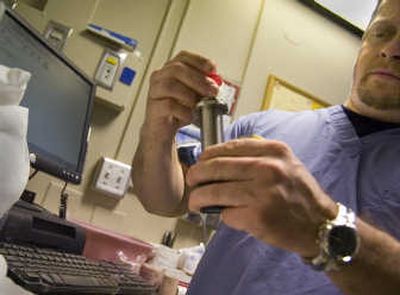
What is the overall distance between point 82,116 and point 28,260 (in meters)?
0.69

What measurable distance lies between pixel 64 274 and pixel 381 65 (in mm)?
Answer: 749

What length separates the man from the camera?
0.46 metres

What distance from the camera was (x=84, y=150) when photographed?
4.05 feet

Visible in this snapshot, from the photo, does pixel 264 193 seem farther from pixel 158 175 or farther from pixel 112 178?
pixel 112 178

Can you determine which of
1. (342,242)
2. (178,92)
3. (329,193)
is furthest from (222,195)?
(329,193)

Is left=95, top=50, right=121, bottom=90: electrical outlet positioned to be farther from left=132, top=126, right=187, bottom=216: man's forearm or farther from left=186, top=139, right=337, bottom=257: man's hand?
left=186, top=139, right=337, bottom=257: man's hand

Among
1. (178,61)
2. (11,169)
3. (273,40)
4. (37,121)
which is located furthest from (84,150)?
(273,40)

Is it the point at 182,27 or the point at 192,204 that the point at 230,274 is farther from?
the point at 182,27

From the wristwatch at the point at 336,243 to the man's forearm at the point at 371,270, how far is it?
0.05 ft

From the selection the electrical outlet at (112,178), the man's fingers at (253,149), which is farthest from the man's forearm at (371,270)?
the electrical outlet at (112,178)

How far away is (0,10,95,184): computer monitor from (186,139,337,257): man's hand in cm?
57

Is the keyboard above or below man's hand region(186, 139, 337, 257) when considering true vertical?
below

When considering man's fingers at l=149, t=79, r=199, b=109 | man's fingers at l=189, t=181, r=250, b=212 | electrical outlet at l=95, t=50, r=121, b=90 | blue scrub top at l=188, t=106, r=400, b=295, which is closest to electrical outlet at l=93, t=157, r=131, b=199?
electrical outlet at l=95, t=50, r=121, b=90

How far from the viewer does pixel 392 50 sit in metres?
0.93
